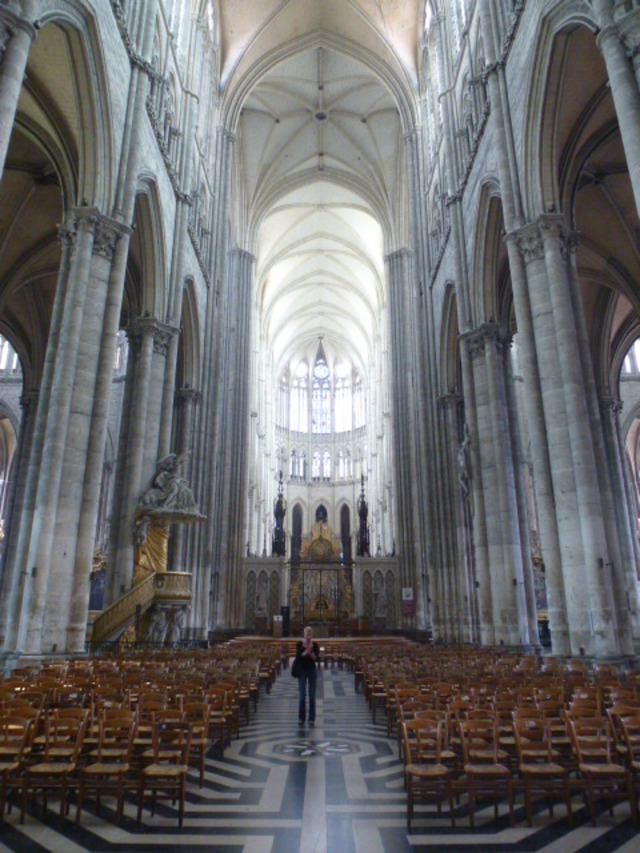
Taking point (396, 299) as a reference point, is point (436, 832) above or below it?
below

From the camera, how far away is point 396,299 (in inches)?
1394

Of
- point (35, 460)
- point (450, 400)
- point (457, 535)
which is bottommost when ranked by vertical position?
point (35, 460)

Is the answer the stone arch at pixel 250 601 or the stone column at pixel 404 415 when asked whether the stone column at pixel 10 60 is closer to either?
the stone column at pixel 404 415

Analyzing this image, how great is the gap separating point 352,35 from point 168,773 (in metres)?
34.4

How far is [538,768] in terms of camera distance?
4672mm

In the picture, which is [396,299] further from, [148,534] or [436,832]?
[436,832]

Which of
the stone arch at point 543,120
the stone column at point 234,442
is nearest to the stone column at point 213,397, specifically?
the stone column at point 234,442

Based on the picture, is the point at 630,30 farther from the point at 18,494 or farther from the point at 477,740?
the point at 18,494

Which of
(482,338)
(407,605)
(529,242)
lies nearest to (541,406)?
(529,242)

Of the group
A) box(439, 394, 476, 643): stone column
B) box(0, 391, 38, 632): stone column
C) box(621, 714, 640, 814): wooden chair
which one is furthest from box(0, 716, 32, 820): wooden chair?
box(439, 394, 476, 643): stone column

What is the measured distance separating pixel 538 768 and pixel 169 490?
1350 centimetres

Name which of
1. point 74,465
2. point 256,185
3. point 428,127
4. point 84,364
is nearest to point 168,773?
point 74,465

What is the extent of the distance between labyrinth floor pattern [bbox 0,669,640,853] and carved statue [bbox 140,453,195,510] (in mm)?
10702

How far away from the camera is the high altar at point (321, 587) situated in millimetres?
31578
